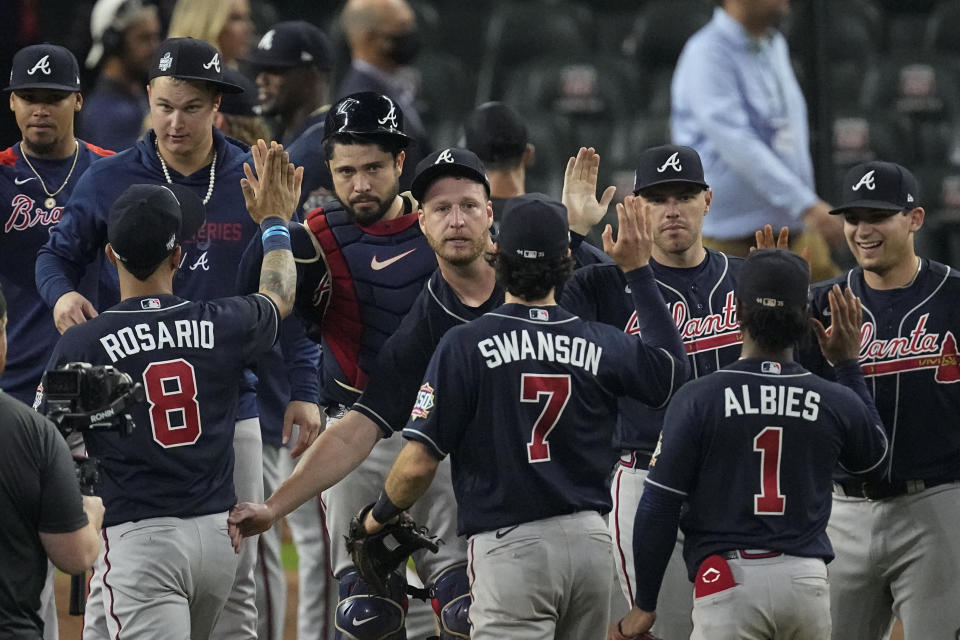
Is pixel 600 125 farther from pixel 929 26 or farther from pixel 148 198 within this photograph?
pixel 148 198

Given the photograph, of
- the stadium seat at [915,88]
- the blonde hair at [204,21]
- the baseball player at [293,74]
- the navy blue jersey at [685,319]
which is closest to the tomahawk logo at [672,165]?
the navy blue jersey at [685,319]

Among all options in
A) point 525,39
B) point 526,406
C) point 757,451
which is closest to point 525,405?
point 526,406

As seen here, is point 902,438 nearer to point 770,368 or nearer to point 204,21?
point 770,368

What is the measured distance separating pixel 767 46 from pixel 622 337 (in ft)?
10.0

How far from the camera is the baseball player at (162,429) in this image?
4.21 metres

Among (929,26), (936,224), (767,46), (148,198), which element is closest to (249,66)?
(767,46)

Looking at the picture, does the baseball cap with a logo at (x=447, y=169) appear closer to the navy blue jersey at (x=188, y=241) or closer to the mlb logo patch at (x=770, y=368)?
the navy blue jersey at (x=188, y=241)

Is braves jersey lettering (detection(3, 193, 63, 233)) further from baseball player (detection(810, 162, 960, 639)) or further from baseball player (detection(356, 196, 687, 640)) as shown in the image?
baseball player (detection(810, 162, 960, 639))

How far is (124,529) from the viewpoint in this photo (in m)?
4.31

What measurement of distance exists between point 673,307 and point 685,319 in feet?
0.17

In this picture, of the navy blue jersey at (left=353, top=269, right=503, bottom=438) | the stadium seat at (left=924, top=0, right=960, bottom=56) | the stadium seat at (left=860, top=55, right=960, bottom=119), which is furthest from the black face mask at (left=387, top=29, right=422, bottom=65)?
the stadium seat at (left=924, top=0, right=960, bottom=56)

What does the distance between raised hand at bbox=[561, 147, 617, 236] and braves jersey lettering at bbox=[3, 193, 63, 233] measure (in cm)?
167

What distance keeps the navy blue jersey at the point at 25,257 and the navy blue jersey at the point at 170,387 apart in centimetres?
111

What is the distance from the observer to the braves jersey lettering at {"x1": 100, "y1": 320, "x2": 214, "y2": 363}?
13.7 ft
